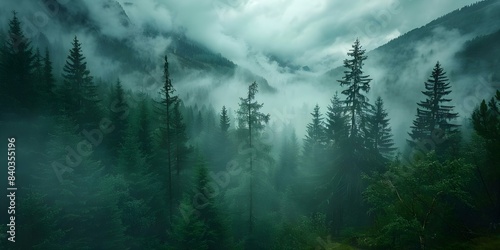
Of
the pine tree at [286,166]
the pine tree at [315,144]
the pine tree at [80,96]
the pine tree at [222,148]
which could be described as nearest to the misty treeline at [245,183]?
the pine tree at [80,96]

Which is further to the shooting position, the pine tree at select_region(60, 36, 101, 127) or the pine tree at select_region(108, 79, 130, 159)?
the pine tree at select_region(108, 79, 130, 159)

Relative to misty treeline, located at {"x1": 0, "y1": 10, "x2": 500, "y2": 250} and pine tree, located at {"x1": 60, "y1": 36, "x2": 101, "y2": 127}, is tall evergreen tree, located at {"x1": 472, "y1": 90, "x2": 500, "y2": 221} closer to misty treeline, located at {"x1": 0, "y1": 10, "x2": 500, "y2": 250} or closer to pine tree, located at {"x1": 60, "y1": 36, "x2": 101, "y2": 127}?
misty treeline, located at {"x1": 0, "y1": 10, "x2": 500, "y2": 250}

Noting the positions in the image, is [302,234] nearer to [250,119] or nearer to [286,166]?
[250,119]

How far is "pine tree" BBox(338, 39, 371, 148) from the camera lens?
21562 millimetres

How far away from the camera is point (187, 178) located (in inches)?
1359

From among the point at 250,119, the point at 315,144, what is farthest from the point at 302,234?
the point at 315,144

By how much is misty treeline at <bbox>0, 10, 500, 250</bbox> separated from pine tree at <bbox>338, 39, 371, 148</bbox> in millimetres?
80

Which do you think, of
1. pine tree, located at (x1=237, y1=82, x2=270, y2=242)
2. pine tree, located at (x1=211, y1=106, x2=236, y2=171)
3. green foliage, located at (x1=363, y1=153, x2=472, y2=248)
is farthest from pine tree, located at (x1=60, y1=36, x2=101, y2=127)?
green foliage, located at (x1=363, y1=153, x2=472, y2=248)

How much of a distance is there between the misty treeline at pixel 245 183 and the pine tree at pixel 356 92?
0.26 feet

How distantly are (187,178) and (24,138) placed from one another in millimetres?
17155

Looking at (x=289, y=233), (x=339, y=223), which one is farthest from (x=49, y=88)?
(x=339, y=223)

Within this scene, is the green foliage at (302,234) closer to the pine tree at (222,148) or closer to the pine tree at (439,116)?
the pine tree at (439,116)

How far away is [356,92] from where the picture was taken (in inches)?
861

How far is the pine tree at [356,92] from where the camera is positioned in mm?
21562
